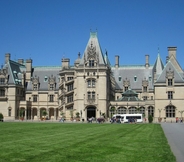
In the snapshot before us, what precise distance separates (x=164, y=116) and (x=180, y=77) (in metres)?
9.45

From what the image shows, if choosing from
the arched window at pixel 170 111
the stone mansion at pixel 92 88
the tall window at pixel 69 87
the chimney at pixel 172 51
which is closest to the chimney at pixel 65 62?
the stone mansion at pixel 92 88

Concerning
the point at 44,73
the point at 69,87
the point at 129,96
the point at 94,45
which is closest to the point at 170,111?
the point at 129,96

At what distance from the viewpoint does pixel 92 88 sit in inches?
3113

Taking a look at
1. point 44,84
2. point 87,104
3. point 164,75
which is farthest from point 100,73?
point 44,84

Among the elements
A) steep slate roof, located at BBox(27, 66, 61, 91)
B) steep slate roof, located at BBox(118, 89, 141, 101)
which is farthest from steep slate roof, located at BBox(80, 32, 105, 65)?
steep slate roof, located at BBox(27, 66, 61, 91)

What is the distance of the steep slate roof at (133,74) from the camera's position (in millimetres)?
91500

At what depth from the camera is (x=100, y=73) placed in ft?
260

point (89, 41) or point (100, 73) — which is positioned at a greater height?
point (89, 41)

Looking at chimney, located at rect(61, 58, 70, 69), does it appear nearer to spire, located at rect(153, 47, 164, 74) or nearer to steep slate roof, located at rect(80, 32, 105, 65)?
steep slate roof, located at rect(80, 32, 105, 65)

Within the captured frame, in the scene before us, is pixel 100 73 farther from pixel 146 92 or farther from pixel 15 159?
pixel 15 159

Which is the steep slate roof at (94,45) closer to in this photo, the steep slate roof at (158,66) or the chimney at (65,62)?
the chimney at (65,62)

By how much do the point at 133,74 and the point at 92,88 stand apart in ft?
60.4

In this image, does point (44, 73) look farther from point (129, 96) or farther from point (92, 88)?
point (129, 96)

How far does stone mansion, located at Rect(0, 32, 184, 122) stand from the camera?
77562mm
